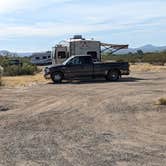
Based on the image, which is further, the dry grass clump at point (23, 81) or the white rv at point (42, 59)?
the white rv at point (42, 59)

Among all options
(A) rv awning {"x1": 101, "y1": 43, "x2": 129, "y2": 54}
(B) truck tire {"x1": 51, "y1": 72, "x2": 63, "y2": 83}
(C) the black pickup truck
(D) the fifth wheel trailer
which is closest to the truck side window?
(C) the black pickup truck

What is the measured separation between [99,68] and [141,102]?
17553 millimetres

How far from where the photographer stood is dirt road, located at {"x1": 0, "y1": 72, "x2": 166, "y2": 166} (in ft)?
37.0

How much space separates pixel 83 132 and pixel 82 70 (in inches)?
998

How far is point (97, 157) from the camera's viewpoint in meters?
11.3

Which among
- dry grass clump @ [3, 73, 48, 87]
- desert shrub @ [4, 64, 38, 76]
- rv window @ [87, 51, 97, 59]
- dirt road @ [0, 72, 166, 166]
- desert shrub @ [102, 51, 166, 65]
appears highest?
rv window @ [87, 51, 97, 59]

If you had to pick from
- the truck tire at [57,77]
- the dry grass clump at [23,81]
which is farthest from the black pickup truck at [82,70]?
the dry grass clump at [23,81]

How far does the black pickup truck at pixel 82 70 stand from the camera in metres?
40.1

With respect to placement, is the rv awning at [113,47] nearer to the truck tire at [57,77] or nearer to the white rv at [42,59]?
the truck tire at [57,77]

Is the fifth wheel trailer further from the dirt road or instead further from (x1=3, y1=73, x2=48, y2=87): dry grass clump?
the dirt road

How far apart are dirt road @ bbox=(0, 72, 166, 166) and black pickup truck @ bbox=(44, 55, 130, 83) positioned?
14.2m

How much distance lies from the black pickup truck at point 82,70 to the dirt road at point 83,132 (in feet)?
46.5

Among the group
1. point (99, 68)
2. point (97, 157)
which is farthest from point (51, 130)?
point (99, 68)

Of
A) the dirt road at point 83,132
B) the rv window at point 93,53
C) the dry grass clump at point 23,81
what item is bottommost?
the dirt road at point 83,132
